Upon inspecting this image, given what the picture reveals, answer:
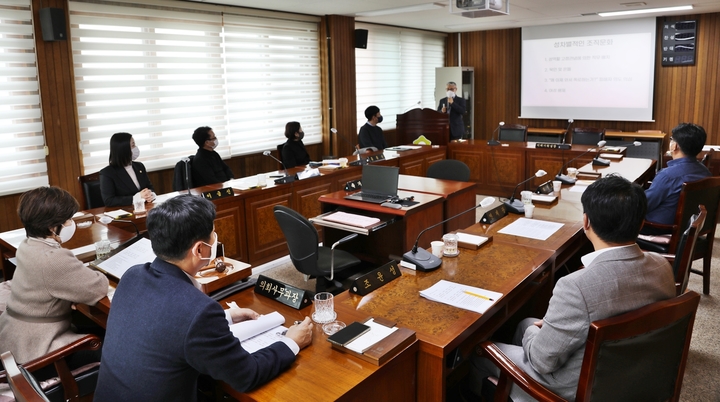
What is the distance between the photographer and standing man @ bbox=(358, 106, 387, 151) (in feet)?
22.7

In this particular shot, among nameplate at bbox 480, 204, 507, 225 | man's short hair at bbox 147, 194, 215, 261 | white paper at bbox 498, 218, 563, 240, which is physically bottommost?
white paper at bbox 498, 218, 563, 240

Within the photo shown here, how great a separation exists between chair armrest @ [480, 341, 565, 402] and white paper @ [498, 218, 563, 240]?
1216 mm

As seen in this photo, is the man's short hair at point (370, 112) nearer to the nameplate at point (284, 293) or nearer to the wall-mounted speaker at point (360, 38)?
the wall-mounted speaker at point (360, 38)

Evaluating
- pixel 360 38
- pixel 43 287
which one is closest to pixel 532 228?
pixel 43 287

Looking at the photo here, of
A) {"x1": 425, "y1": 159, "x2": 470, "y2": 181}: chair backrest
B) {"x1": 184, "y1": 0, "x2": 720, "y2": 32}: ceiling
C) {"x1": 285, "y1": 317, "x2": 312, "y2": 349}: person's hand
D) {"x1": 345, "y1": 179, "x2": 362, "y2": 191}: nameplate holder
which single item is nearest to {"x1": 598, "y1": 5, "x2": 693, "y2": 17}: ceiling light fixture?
{"x1": 184, "y1": 0, "x2": 720, "y2": 32}: ceiling

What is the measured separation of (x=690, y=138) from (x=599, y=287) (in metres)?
2.51

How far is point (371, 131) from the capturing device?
22.9 feet

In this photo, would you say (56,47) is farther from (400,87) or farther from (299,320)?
(400,87)

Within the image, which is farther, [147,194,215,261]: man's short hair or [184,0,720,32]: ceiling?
[184,0,720,32]: ceiling

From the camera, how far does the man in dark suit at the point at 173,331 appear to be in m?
1.40

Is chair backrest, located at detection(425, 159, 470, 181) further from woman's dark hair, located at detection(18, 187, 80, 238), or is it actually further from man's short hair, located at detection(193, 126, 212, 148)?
woman's dark hair, located at detection(18, 187, 80, 238)

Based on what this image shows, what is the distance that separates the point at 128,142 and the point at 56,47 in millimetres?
1270

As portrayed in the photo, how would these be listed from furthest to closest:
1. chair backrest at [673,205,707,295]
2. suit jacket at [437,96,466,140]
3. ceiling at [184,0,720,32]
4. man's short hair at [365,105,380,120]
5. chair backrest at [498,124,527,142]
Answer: suit jacket at [437,96,466,140] → chair backrest at [498,124,527,142] → man's short hair at [365,105,380,120] → ceiling at [184,0,720,32] → chair backrest at [673,205,707,295]

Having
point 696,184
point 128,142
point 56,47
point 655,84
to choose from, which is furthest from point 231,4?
point 655,84
